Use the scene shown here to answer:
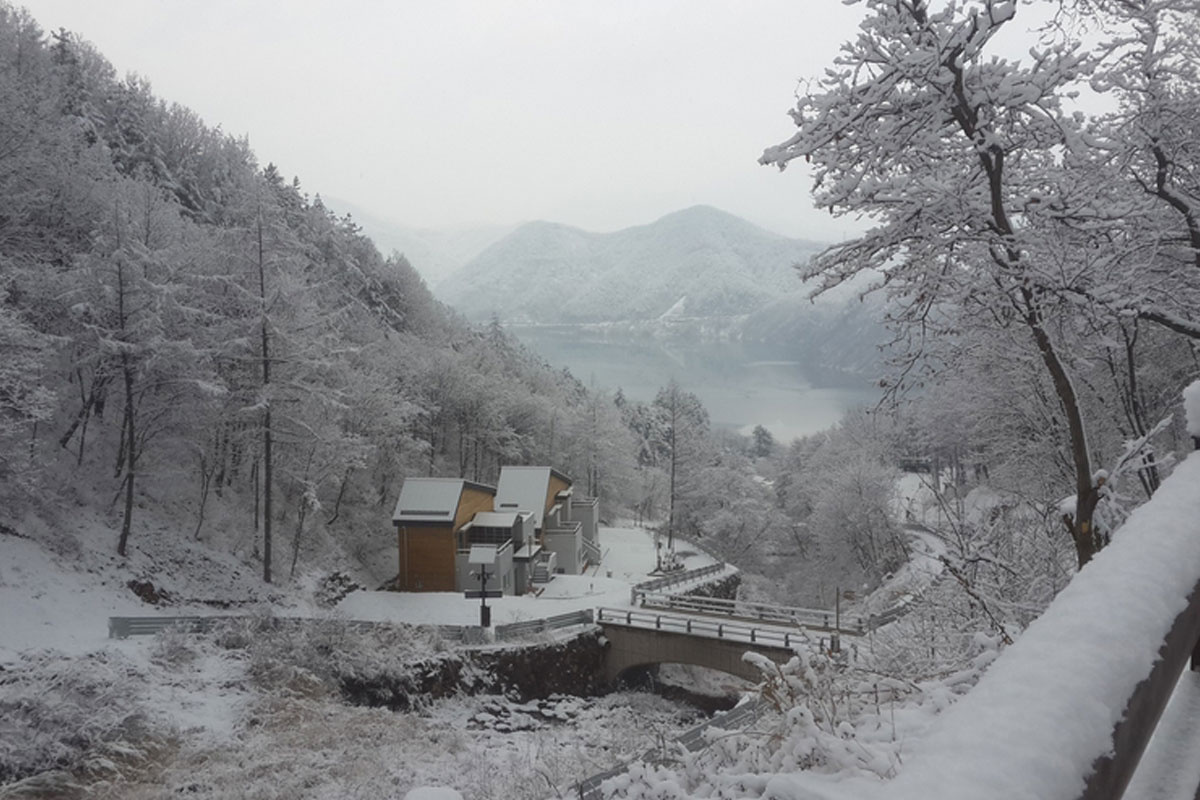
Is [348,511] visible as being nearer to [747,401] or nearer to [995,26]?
[995,26]

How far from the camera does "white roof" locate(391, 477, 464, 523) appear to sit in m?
30.2

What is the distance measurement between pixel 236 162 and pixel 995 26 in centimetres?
6645

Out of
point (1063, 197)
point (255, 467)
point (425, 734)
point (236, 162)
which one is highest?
point (236, 162)

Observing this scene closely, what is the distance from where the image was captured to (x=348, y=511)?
38.3 meters

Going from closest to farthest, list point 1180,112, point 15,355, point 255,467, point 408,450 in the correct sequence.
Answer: point 1180,112, point 15,355, point 255,467, point 408,450

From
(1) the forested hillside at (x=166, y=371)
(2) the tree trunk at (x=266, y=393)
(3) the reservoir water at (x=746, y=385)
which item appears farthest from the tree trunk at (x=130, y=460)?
(3) the reservoir water at (x=746, y=385)

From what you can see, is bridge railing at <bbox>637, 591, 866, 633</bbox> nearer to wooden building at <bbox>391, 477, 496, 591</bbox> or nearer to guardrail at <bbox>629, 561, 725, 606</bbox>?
guardrail at <bbox>629, 561, 725, 606</bbox>

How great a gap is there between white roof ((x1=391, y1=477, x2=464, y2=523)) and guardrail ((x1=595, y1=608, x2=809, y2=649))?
863cm

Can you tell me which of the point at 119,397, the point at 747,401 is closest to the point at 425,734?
the point at 119,397

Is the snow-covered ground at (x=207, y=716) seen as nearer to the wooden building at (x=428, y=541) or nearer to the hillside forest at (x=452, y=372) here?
the hillside forest at (x=452, y=372)

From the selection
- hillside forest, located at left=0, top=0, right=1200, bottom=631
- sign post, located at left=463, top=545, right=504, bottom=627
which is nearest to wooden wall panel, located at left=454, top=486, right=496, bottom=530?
sign post, located at left=463, top=545, right=504, bottom=627

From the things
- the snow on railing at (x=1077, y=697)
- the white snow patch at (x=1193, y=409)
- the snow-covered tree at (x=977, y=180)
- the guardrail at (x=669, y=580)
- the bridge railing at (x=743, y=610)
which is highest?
the snow-covered tree at (x=977, y=180)

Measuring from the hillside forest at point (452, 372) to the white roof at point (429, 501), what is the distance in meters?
3.12

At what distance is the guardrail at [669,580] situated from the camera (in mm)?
28111
